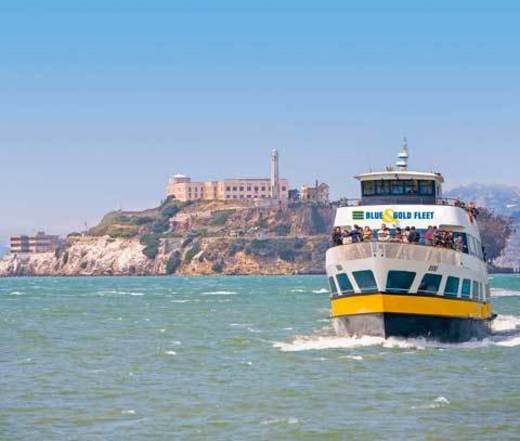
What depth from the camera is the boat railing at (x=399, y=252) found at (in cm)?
4862

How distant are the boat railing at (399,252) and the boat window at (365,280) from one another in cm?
63

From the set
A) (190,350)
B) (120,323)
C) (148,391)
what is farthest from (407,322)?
(120,323)

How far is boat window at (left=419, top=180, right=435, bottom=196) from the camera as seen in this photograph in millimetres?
57594

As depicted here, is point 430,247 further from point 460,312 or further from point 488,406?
point 488,406

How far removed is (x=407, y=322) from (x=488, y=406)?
1474cm

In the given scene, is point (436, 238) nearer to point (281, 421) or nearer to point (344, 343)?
point (344, 343)

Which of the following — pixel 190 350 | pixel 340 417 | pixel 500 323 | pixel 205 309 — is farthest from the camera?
Result: pixel 205 309

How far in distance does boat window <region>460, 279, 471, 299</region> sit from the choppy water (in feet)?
7.19

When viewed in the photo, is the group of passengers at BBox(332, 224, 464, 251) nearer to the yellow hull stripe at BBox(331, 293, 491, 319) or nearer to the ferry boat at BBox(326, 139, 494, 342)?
the ferry boat at BBox(326, 139, 494, 342)

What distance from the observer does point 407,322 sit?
49219 millimetres

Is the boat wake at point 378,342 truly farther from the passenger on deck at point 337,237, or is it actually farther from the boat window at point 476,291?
the passenger on deck at point 337,237

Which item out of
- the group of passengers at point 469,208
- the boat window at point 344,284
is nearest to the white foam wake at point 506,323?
the group of passengers at point 469,208

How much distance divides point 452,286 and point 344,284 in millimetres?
4372

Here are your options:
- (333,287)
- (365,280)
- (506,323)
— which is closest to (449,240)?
(365,280)
